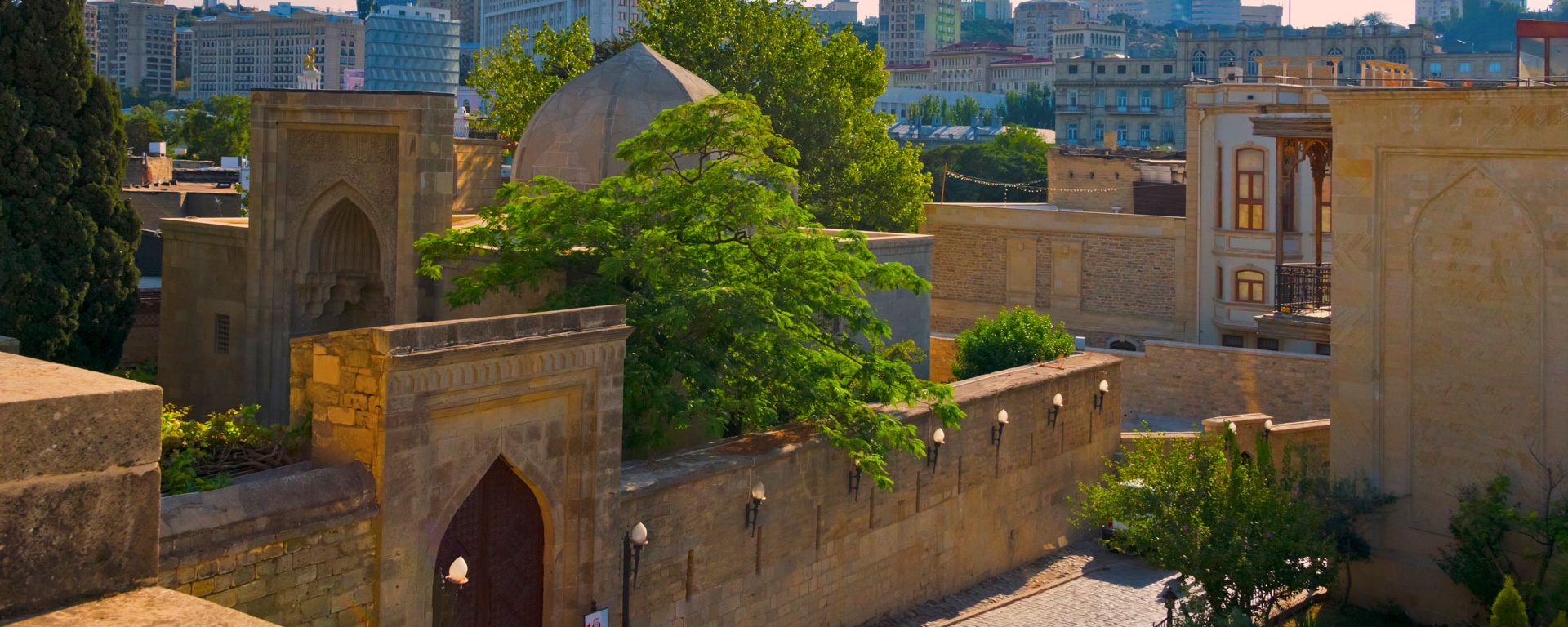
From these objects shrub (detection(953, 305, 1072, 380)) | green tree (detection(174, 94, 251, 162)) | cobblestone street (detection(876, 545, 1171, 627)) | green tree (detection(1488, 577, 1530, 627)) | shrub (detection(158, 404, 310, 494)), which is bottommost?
cobblestone street (detection(876, 545, 1171, 627))

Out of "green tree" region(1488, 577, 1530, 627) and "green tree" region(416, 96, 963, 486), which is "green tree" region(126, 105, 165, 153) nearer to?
"green tree" region(416, 96, 963, 486)

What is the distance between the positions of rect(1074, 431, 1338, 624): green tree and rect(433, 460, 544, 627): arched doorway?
7365mm

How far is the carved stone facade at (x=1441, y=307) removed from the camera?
58.2 feet

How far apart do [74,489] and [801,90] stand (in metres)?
37.6

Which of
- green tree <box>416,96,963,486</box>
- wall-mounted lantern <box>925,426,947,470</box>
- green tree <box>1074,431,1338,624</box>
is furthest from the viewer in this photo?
wall-mounted lantern <box>925,426,947,470</box>

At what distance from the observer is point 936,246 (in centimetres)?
4262

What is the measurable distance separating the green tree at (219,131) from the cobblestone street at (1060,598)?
5163cm

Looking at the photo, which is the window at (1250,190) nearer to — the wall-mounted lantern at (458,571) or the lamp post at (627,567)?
the lamp post at (627,567)

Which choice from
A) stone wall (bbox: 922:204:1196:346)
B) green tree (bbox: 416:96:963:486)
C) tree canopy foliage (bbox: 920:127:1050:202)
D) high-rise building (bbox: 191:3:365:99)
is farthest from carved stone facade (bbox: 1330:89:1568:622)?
high-rise building (bbox: 191:3:365:99)

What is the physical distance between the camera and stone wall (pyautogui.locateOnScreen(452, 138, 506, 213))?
27406mm

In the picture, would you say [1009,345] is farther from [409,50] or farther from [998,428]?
[409,50]

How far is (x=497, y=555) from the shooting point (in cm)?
1366

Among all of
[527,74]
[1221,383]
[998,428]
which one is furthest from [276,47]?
[998,428]

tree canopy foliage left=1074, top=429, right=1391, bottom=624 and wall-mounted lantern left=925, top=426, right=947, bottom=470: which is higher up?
wall-mounted lantern left=925, top=426, right=947, bottom=470
